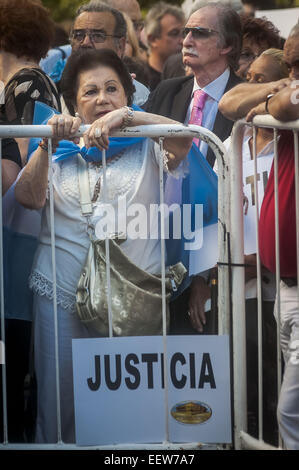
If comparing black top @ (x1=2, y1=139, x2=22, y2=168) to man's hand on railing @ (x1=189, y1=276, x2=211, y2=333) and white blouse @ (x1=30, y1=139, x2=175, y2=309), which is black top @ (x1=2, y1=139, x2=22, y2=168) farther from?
man's hand on railing @ (x1=189, y1=276, x2=211, y2=333)

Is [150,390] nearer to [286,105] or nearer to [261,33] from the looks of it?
[286,105]

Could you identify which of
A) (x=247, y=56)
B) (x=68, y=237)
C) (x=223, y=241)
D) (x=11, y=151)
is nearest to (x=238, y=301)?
(x=223, y=241)

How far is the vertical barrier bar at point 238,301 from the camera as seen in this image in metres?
3.60

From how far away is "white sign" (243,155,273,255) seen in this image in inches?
146

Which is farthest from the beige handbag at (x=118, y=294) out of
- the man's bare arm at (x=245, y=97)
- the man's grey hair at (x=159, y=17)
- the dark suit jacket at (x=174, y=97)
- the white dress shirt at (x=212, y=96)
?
the man's grey hair at (x=159, y=17)

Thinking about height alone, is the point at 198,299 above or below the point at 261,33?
below

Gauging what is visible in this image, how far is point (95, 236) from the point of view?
3.69 m

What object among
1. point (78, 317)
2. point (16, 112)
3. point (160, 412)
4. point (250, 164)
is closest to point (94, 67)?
point (16, 112)

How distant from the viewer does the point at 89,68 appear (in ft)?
13.8

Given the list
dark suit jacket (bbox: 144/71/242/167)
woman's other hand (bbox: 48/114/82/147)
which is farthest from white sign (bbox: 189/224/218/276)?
dark suit jacket (bbox: 144/71/242/167)

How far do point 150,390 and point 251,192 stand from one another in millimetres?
916

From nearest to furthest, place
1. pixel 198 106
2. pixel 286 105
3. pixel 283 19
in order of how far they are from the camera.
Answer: pixel 286 105 → pixel 198 106 → pixel 283 19

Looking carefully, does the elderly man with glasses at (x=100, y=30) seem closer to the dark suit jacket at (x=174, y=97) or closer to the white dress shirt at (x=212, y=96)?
the dark suit jacket at (x=174, y=97)

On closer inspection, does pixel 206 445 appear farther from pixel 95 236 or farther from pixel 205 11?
pixel 205 11
